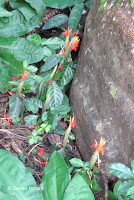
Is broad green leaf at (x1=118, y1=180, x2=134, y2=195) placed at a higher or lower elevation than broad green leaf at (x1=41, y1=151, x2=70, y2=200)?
higher

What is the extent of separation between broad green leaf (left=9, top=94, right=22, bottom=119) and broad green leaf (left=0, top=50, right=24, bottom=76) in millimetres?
238

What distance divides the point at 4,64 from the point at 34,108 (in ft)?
1.62

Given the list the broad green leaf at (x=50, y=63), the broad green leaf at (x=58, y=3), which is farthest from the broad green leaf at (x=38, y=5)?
the broad green leaf at (x=50, y=63)

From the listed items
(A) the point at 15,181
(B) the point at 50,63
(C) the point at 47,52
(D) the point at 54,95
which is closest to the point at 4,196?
(A) the point at 15,181

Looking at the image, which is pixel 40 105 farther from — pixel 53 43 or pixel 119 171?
pixel 119 171

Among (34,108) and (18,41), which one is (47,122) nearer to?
(34,108)

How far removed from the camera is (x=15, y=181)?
1.31m

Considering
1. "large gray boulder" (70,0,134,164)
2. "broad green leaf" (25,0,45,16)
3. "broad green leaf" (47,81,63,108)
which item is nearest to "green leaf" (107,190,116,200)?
"large gray boulder" (70,0,134,164)

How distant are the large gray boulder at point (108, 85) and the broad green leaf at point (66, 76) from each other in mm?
91

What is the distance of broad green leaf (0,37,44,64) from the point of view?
7.10ft

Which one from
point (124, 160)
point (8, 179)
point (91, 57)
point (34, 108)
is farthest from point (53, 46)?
point (8, 179)

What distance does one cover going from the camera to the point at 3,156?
136 cm

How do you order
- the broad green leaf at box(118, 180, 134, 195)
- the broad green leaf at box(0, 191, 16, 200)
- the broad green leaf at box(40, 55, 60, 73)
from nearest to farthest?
the broad green leaf at box(0, 191, 16, 200) < the broad green leaf at box(118, 180, 134, 195) < the broad green leaf at box(40, 55, 60, 73)

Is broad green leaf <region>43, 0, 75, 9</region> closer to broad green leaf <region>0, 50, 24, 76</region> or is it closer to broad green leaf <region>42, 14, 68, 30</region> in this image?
broad green leaf <region>42, 14, 68, 30</region>
